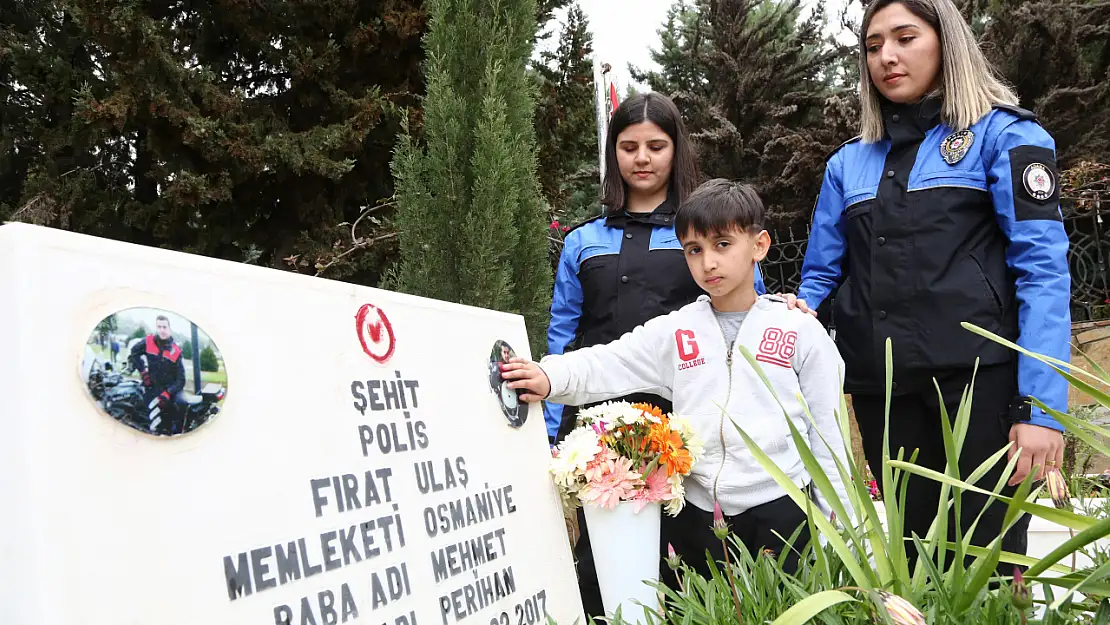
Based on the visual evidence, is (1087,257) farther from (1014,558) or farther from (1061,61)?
(1014,558)

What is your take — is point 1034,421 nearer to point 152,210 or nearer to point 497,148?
point 497,148

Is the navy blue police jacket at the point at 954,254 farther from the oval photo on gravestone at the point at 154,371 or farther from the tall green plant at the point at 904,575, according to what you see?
the oval photo on gravestone at the point at 154,371

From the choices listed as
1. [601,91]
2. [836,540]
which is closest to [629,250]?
[836,540]

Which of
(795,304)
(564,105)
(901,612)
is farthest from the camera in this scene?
(564,105)

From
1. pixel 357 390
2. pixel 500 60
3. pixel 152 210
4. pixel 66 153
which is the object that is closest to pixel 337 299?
pixel 357 390

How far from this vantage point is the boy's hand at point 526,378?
1.86 metres

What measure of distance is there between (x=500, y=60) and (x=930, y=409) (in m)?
2.77

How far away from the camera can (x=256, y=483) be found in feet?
3.87

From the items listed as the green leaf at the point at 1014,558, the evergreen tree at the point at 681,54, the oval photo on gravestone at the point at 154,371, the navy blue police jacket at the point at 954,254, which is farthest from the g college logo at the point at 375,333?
the evergreen tree at the point at 681,54

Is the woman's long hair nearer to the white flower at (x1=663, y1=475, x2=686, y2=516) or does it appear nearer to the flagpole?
the white flower at (x1=663, y1=475, x2=686, y2=516)

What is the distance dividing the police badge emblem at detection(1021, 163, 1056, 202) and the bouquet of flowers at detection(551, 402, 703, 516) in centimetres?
109

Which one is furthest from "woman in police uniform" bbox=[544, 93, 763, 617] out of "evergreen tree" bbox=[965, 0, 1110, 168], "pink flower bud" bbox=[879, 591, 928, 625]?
"evergreen tree" bbox=[965, 0, 1110, 168]

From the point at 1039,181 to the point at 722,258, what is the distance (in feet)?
2.75

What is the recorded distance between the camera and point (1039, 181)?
1.90 meters
